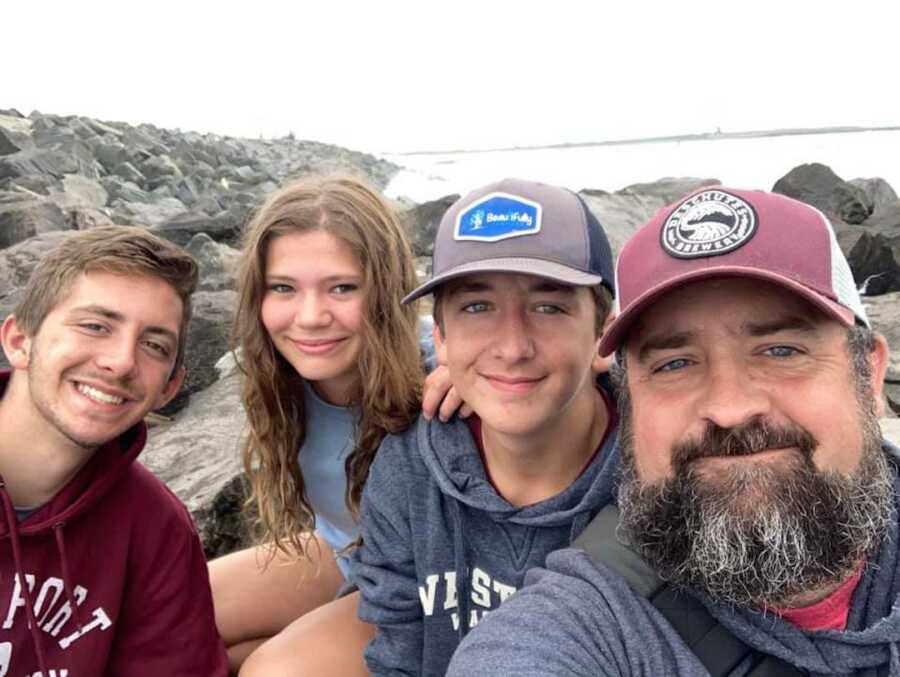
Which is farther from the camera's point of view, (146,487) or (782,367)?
(146,487)

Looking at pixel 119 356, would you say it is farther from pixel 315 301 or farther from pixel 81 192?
pixel 81 192

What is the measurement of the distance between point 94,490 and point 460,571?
1.11 metres

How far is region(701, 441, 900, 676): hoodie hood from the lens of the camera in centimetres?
134

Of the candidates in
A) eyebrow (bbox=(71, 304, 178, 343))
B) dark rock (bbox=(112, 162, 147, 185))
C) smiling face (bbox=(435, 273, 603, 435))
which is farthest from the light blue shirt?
dark rock (bbox=(112, 162, 147, 185))

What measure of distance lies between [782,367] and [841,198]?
13529mm

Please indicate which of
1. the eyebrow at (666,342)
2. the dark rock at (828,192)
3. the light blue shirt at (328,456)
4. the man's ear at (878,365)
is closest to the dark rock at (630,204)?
the dark rock at (828,192)

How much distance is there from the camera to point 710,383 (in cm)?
145

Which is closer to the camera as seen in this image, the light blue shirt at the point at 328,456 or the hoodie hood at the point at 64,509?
the hoodie hood at the point at 64,509

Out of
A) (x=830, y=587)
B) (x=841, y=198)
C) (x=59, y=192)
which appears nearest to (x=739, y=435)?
(x=830, y=587)

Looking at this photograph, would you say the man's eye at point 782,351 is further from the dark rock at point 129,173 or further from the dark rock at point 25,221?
the dark rock at point 129,173

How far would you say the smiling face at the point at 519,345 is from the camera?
6.38 feet

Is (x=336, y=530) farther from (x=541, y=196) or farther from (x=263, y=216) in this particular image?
(x=541, y=196)

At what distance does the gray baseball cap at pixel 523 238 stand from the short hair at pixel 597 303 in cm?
3

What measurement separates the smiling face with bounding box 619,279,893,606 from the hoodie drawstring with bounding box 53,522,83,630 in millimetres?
1650
